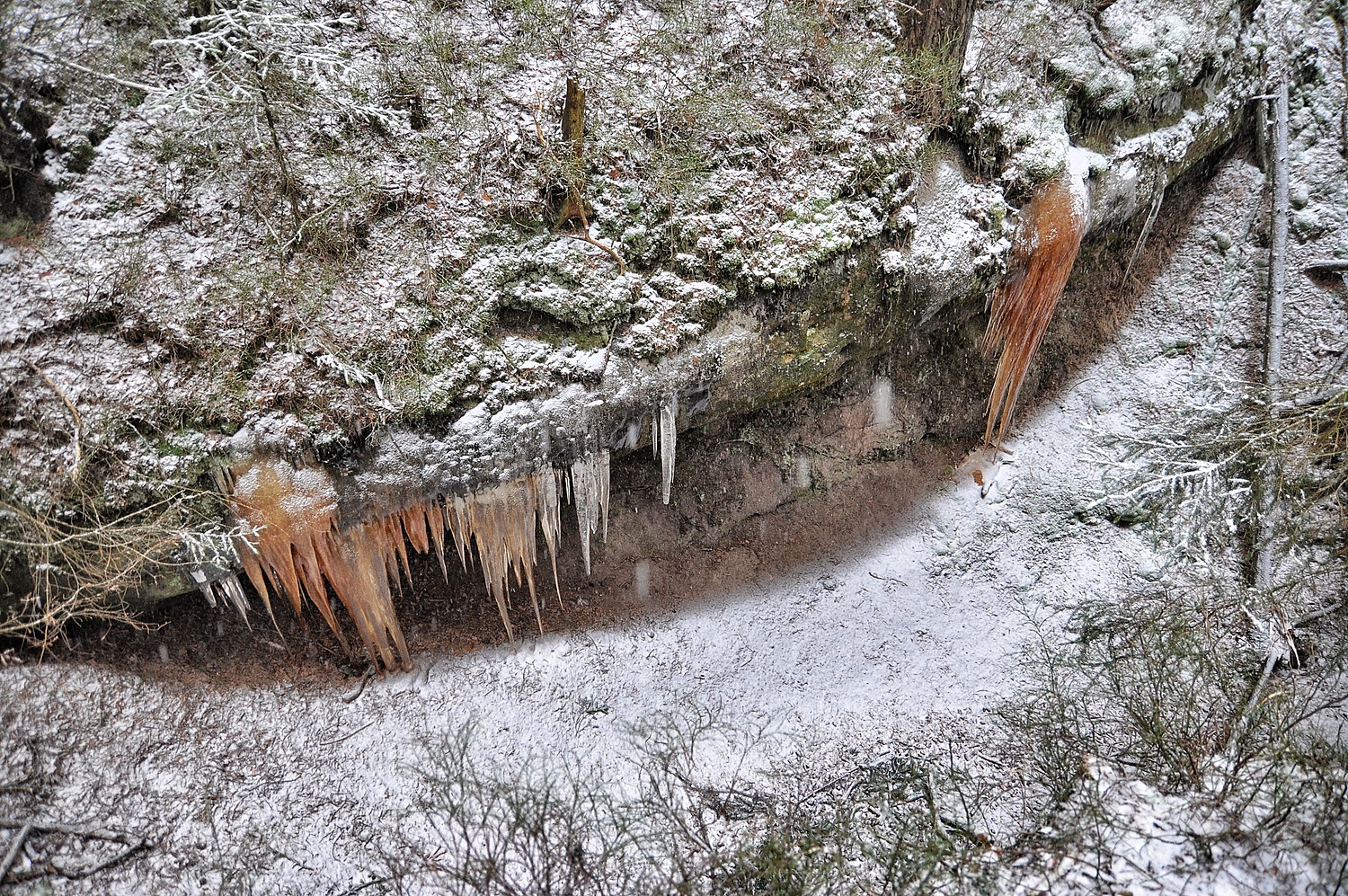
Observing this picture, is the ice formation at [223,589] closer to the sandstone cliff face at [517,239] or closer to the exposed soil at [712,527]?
the sandstone cliff face at [517,239]

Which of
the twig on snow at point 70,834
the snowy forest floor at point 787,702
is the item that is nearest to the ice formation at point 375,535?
the snowy forest floor at point 787,702

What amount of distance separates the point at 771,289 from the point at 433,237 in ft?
7.38

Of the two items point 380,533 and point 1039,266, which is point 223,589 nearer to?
point 380,533

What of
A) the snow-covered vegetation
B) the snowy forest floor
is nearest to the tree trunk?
the snow-covered vegetation

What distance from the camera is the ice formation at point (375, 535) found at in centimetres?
444

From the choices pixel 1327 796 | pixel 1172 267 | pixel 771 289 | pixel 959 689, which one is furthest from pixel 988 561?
pixel 1172 267

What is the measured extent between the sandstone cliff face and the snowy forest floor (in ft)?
2.43

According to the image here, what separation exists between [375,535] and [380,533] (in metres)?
0.03

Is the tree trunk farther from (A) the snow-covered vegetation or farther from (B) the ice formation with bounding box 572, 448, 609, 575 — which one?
(B) the ice formation with bounding box 572, 448, 609, 575

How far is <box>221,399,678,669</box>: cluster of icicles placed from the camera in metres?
4.45

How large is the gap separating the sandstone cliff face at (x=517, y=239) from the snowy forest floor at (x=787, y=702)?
2.43ft

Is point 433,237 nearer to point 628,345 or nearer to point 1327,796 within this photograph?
point 628,345

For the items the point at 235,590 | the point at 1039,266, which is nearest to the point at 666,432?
the point at 235,590

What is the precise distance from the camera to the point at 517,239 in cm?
511
